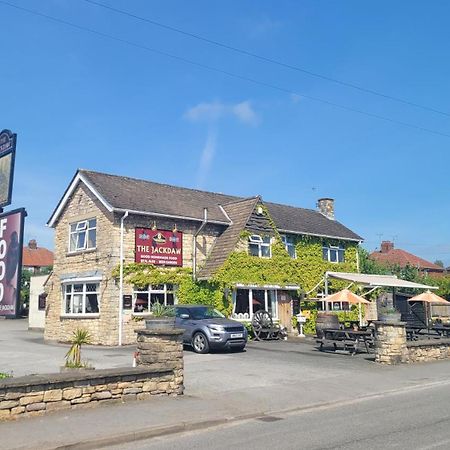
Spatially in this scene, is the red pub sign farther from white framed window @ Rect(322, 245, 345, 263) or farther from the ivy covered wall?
white framed window @ Rect(322, 245, 345, 263)

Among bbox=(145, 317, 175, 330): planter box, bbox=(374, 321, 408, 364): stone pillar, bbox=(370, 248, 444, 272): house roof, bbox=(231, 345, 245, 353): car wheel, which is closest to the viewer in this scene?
bbox=(145, 317, 175, 330): planter box

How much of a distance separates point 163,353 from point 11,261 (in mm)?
3759

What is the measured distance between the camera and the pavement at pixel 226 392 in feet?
26.6

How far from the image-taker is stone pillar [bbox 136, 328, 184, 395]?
440 inches

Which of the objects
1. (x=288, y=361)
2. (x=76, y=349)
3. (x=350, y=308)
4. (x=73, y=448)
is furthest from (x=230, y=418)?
(x=350, y=308)

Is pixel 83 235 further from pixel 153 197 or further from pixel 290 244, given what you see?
pixel 290 244

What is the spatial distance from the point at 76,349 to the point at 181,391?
92.7 inches

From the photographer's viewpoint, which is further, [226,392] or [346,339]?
[346,339]

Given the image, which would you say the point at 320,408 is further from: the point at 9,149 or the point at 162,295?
the point at 162,295

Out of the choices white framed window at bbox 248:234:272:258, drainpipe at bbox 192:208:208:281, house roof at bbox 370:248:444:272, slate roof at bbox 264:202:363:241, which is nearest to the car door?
drainpipe at bbox 192:208:208:281

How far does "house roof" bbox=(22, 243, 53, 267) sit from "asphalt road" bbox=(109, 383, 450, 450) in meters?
62.5

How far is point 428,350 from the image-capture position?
18.3 meters

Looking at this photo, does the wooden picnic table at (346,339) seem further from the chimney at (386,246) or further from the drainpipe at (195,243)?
the chimney at (386,246)

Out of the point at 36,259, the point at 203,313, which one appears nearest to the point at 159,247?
the point at 203,313
